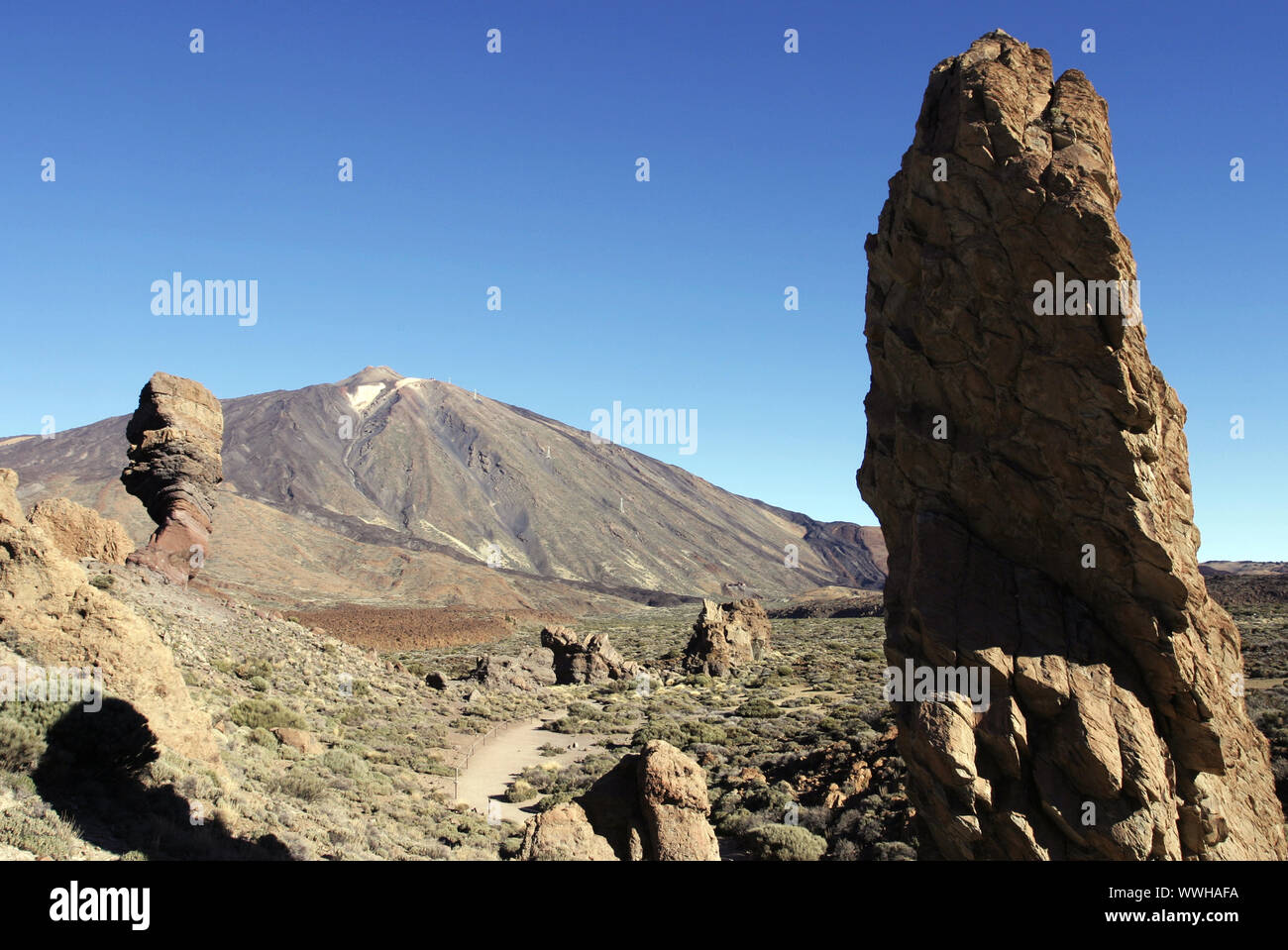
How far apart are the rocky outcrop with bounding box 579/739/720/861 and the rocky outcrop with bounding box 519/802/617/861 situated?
432 mm

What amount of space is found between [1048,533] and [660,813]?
6.28 meters

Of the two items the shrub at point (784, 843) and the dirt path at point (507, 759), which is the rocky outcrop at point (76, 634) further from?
the shrub at point (784, 843)

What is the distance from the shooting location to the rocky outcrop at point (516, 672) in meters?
32.9

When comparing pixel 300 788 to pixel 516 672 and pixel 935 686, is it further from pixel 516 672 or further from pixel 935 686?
pixel 516 672

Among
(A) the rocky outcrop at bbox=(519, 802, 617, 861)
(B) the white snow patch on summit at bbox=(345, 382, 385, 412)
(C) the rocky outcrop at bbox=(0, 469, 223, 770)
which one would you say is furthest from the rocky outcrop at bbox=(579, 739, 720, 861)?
(B) the white snow patch on summit at bbox=(345, 382, 385, 412)

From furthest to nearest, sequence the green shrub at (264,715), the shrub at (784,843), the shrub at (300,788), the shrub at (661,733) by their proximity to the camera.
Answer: the shrub at (661,733), the green shrub at (264,715), the shrub at (300,788), the shrub at (784,843)

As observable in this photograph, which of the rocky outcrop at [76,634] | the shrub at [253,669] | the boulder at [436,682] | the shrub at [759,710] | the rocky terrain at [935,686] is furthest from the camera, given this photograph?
the boulder at [436,682]

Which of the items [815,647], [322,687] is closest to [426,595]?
[815,647]

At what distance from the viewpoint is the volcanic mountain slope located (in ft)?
276

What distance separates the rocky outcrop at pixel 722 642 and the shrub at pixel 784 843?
23.1 m

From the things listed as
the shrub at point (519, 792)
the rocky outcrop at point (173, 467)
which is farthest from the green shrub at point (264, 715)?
the rocky outcrop at point (173, 467)

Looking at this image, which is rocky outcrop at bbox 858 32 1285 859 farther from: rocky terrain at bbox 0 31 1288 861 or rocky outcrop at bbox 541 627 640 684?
rocky outcrop at bbox 541 627 640 684

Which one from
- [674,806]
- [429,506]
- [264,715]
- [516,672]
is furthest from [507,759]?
[429,506]
